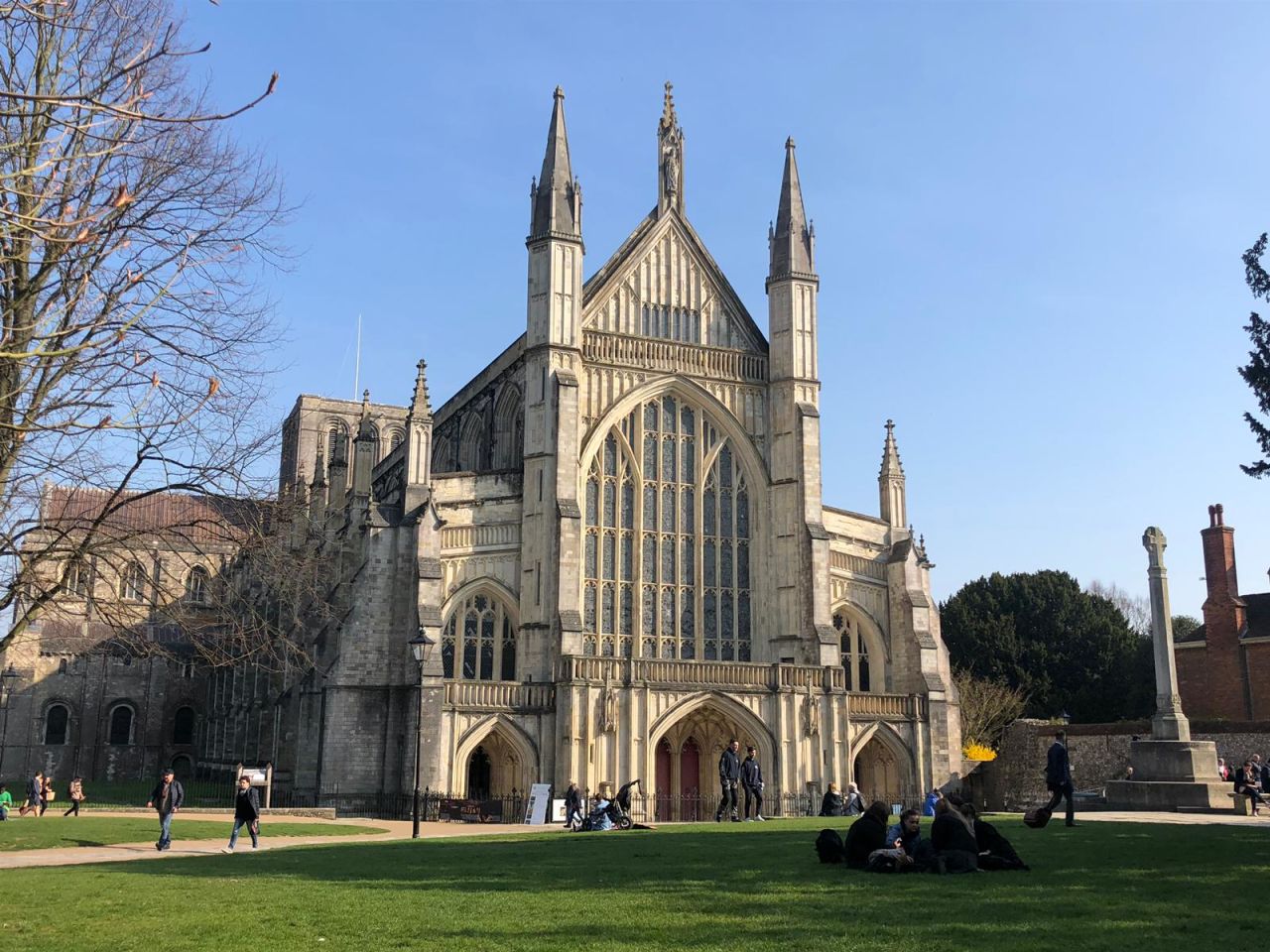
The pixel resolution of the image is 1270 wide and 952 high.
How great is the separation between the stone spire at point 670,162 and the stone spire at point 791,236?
3556 millimetres

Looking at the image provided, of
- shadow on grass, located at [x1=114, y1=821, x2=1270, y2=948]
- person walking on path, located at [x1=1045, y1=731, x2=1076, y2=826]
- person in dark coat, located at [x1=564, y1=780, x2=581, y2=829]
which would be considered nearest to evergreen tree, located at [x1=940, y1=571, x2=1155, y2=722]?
person in dark coat, located at [x1=564, y1=780, x2=581, y2=829]

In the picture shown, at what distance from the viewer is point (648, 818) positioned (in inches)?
1394

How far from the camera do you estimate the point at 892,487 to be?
147ft

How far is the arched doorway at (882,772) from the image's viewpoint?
39.6 meters

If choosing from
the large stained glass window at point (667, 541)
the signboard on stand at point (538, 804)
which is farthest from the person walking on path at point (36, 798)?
the large stained glass window at point (667, 541)

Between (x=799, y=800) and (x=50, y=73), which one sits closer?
(x=50, y=73)

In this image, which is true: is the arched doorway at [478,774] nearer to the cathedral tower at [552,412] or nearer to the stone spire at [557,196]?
the cathedral tower at [552,412]

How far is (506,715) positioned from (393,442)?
176 feet

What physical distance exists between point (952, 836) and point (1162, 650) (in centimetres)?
1571

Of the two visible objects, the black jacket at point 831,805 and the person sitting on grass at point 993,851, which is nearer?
the person sitting on grass at point 993,851

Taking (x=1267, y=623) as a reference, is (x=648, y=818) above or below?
below

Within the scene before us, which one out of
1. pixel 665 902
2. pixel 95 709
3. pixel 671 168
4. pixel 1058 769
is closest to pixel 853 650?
pixel 671 168

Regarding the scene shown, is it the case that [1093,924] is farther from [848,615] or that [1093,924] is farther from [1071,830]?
[848,615]

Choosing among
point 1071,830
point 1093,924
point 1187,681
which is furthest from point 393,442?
point 1093,924
